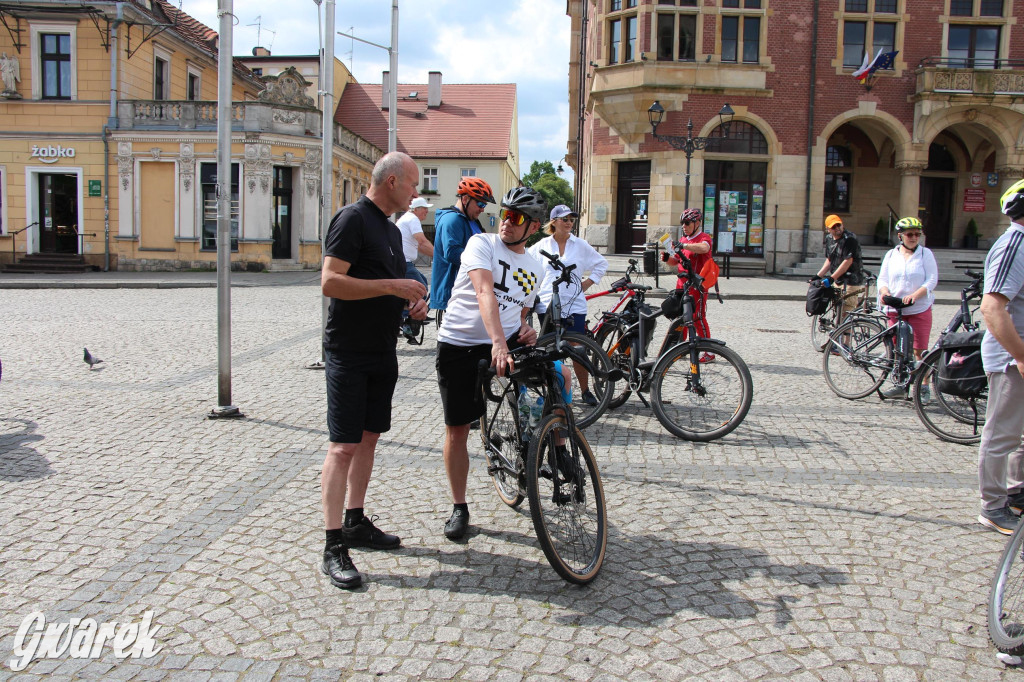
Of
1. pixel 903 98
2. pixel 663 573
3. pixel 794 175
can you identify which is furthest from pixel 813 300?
pixel 903 98

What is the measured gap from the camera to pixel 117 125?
28.8 meters

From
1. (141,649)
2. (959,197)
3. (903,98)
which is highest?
(903,98)

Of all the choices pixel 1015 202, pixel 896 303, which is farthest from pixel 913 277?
pixel 1015 202

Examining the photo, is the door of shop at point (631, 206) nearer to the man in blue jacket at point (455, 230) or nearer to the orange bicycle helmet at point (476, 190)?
the man in blue jacket at point (455, 230)

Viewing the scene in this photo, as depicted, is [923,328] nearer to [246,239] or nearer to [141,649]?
[141,649]

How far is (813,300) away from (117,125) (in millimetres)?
26148

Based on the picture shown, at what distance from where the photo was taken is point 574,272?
7.53m

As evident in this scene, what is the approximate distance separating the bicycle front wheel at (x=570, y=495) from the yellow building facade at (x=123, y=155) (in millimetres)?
27121

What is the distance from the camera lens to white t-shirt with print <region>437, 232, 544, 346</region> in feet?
13.8

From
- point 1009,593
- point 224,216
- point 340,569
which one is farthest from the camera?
point 224,216

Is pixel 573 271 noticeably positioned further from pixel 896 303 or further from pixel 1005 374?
pixel 1005 374

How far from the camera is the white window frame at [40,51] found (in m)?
28.4

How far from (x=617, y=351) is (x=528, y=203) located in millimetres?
3391

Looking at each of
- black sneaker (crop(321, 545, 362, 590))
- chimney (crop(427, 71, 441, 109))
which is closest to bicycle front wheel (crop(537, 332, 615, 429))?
black sneaker (crop(321, 545, 362, 590))
